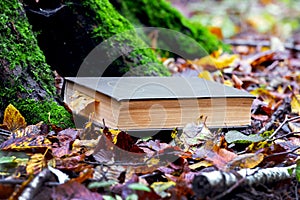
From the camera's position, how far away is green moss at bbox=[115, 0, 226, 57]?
9.20 feet

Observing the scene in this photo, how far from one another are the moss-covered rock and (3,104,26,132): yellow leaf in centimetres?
9

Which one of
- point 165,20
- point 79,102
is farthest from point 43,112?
point 165,20

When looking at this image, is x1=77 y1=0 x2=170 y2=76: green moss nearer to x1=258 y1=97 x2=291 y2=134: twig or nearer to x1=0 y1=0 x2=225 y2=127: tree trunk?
x1=0 y1=0 x2=225 y2=127: tree trunk

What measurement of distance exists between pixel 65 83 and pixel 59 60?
0.33 meters

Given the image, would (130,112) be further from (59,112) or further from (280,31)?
(280,31)

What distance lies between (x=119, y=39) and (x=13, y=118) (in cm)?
81

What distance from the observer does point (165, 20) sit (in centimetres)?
290

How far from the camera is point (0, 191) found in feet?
3.17

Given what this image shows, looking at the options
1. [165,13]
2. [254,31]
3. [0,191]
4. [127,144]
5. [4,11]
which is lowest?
[0,191]

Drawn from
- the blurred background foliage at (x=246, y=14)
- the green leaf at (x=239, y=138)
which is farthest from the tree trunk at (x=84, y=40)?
the blurred background foliage at (x=246, y=14)

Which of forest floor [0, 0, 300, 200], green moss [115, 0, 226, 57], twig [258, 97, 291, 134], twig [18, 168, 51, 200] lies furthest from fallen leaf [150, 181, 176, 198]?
green moss [115, 0, 226, 57]

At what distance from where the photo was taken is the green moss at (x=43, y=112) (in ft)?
4.83

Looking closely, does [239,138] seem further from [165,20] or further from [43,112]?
[165,20]

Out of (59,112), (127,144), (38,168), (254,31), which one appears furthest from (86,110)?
(254,31)
